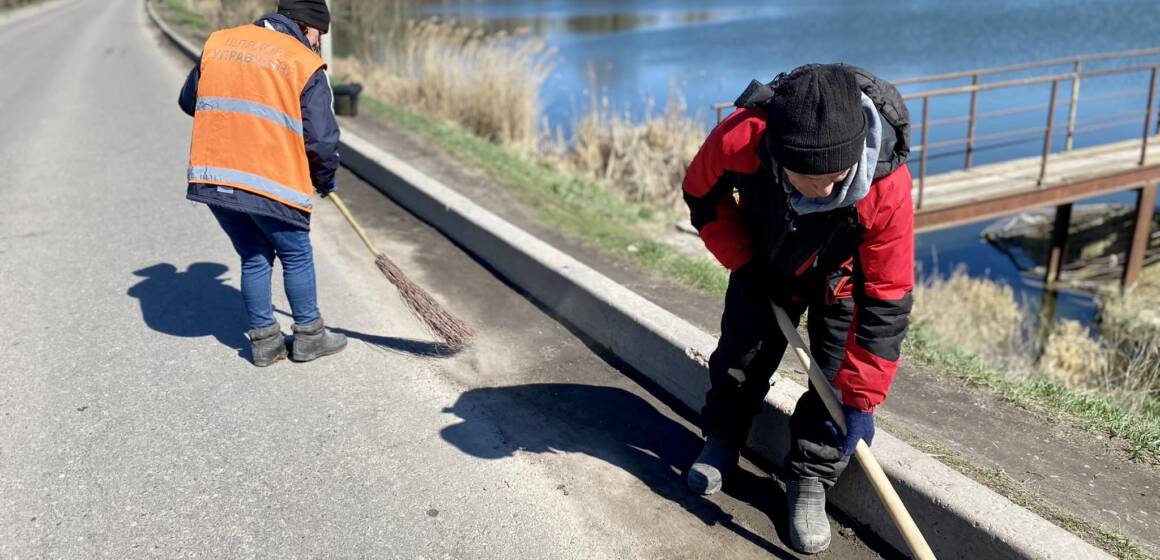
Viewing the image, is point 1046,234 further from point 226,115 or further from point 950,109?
point 226,115

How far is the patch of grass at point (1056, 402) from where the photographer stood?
3.45 metres

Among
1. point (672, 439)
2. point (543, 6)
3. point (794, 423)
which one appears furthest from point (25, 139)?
point (543, 6)

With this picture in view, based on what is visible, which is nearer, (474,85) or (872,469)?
(872,469)

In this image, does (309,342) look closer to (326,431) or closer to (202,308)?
(326,431)

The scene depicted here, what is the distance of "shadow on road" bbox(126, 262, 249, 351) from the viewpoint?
185 inches

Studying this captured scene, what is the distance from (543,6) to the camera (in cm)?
3719

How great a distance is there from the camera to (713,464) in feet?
10.6

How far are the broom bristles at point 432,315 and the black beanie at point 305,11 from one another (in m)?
1.30

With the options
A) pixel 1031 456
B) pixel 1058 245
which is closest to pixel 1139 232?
pixel 1058 245

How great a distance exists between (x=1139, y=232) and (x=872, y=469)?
1109 cm

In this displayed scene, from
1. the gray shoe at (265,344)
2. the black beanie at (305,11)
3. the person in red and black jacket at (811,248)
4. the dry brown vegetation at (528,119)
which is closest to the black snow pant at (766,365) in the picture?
the person in red and black jacket at (811,248)

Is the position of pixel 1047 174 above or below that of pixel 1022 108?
below

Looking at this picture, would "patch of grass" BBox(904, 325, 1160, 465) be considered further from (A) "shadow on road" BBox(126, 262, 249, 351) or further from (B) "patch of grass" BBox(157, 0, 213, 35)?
(B) "patch of grass" BBox(157, 0, 213, 35)

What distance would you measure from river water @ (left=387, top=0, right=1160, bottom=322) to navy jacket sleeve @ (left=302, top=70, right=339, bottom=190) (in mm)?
8422
